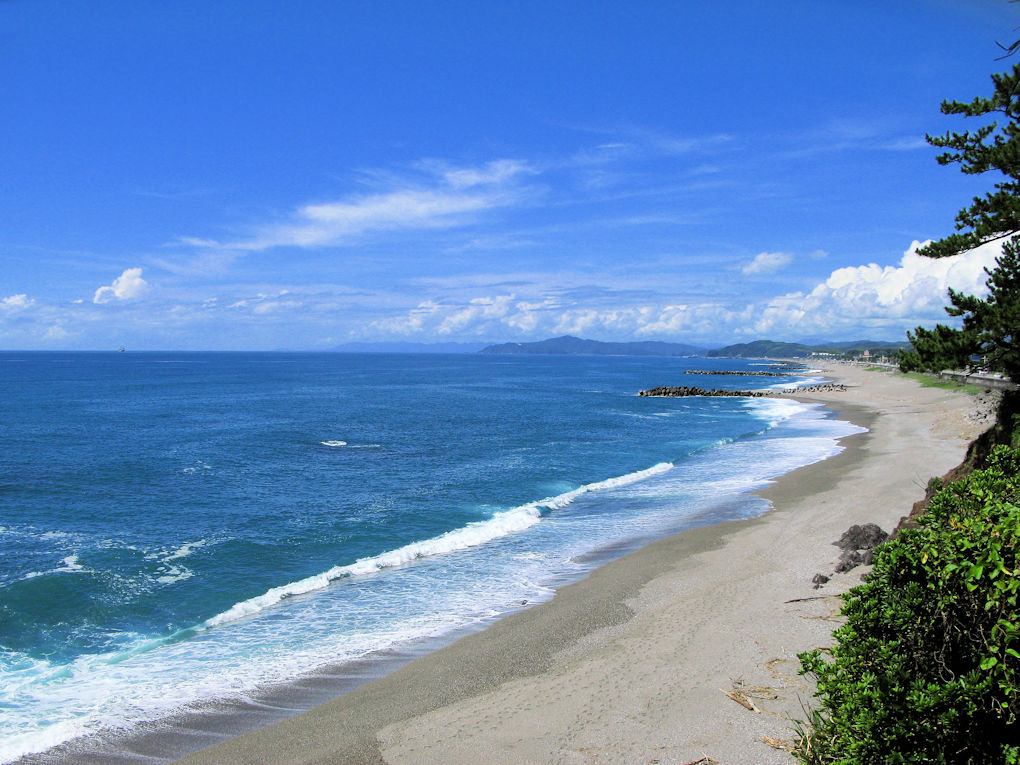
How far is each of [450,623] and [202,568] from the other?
919 cm

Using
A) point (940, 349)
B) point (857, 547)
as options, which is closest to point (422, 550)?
point (857, 547)

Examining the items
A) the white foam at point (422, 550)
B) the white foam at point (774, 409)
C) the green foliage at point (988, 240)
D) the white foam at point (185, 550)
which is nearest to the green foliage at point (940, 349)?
the green foliage at point (988, 240)

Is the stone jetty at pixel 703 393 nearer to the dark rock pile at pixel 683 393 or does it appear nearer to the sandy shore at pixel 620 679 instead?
the dark rock pile at pixel 683 393

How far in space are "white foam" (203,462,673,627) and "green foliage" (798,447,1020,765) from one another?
1464 cm

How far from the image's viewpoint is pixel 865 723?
16.6 feet

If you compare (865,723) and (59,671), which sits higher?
(865,723)

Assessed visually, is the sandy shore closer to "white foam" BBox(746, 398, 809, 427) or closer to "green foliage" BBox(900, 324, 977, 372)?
"green foliage" BBox(900, 324, 977, 372)

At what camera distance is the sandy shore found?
8.88 metres

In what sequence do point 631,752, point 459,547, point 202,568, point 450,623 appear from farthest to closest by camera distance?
point 459,547 < point 202,568 < point 450,623 < point 631,752

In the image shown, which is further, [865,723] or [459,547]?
[459,547]

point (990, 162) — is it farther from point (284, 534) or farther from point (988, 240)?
point (284, 534)

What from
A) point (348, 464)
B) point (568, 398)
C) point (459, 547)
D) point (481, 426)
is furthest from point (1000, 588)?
point (568, 398)

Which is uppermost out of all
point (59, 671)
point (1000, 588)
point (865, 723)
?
point (1000, 588)

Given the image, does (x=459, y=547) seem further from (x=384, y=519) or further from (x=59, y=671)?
(x=59, y=671)
